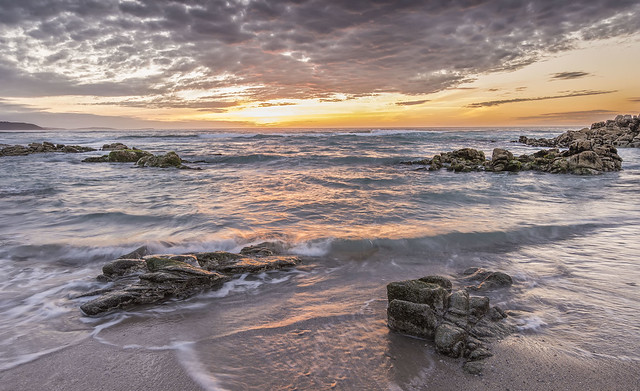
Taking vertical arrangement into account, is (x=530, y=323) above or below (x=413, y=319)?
below

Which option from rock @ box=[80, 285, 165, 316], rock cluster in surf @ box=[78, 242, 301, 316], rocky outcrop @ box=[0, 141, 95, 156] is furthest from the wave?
rocky outcrop @ box=[0, 141, 95, 156]

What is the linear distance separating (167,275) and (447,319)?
4035mm

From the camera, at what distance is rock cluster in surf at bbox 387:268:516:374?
3.25 meters

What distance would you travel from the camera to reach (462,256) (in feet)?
20.7

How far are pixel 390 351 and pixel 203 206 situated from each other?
881cm

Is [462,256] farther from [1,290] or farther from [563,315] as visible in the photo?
[1,290]

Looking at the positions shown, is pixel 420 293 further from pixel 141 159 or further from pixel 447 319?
pixel 141 159

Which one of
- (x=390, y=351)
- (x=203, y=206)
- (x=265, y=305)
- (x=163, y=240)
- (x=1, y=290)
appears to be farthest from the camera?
(x=203, y=206)

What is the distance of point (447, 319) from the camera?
11.9 ft

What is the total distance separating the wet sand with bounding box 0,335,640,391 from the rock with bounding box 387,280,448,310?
555 millimetres

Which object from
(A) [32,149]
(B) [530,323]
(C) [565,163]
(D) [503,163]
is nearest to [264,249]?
(B) [530,323]

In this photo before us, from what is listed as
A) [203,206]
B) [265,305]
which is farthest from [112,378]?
[203,206]

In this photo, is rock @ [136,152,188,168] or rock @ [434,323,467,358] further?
rock @ [136,152,188,168]

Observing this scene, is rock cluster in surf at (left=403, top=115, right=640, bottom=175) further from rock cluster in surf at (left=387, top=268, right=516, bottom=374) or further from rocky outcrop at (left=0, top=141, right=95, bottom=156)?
rocky outcrop at (left=0, top=141, right=95, bottom=156)
